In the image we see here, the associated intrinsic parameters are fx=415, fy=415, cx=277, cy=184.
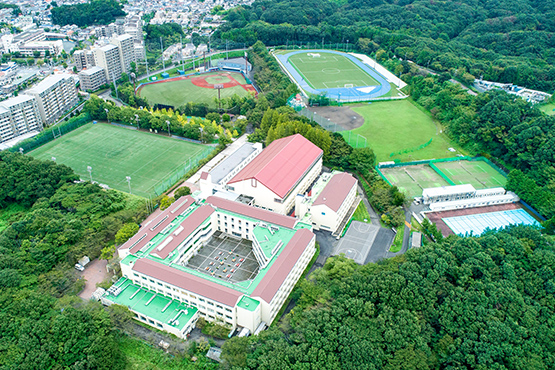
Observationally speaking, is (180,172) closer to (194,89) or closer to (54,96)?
(54,96)

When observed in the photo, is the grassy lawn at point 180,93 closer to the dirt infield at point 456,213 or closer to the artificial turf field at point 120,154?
the artificial turf field at point 120,154

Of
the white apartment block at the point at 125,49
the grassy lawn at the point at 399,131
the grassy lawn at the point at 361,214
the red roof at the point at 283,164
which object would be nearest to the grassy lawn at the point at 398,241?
the grassy lawn at the point at 361,214

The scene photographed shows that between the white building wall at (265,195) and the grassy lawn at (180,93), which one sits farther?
the grassy lawn at (180,93)

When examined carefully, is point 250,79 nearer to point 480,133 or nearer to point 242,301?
point 480,133

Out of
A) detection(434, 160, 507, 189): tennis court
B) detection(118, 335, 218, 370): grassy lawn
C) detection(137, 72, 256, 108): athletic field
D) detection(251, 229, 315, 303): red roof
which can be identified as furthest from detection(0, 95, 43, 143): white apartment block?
detection(434, 160, 507, 189): tennis court

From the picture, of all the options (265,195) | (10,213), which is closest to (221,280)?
(265,195)

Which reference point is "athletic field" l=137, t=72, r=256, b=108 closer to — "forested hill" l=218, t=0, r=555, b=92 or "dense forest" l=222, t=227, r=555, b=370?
"forested hill" l=218, t=0, r=555, b=92
